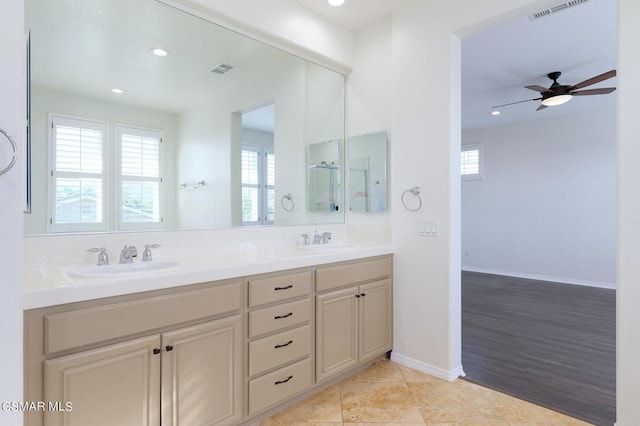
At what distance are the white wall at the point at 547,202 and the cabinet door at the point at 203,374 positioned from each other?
5.88m

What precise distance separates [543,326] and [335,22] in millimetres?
3500

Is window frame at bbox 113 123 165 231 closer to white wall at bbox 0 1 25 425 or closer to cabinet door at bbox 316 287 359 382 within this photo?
white wall at bbox 0 1 25 425

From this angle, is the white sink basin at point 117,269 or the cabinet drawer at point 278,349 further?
the cabinet drawer at point 278,349

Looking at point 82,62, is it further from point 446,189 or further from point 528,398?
point 528,398

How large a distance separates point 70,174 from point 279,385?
159cm

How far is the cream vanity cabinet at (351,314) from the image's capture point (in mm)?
2211

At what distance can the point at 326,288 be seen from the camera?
223 cm

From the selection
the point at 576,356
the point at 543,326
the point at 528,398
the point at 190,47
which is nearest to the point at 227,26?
the point at 190,47

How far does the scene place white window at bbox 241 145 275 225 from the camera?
2549 mm

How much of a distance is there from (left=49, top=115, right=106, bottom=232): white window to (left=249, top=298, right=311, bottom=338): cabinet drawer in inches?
38.2

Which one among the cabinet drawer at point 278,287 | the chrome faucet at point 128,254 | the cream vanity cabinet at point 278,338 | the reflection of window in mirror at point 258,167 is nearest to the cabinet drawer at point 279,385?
the cream vanity cabinet at point 278,338

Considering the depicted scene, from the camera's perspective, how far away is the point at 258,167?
263cm

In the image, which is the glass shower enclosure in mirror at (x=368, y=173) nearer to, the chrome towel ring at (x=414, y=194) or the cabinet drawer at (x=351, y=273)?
the chrome towel ring at (x=414, y=194)

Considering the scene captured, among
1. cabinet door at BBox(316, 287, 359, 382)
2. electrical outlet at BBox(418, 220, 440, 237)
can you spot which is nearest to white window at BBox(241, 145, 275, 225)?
cabinet door at BBox(316, 287, 359, 382)
